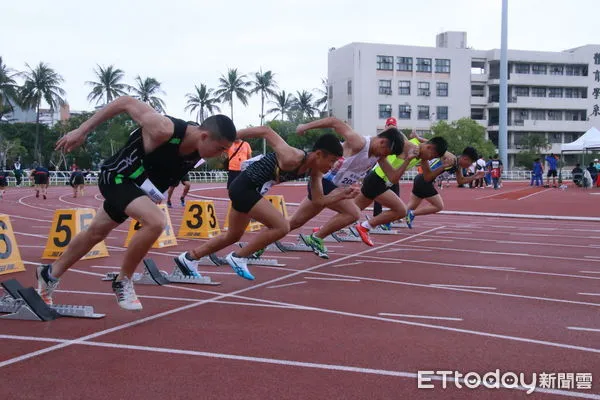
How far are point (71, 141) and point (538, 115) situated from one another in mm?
Answer: 67777

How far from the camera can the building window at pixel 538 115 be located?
6550cm

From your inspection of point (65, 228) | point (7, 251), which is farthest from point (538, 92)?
point (7, 251)

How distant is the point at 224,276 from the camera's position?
720cm

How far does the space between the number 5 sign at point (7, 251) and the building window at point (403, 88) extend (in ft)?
188

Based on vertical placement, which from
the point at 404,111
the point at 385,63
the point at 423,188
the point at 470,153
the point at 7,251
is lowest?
the point at 7,251

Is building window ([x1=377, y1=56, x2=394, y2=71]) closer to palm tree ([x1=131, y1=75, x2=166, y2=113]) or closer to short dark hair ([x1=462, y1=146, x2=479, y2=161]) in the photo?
palm tree ([x1=131, y1=75, x2=166, y2=113])

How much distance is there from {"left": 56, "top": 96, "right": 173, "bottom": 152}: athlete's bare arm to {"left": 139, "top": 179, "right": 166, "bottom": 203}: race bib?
1.16ft

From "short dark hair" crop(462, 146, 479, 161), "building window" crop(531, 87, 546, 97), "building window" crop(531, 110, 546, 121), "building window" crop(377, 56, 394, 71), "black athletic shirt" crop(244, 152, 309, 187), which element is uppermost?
"building window" crop(377, 56, 394, 71)

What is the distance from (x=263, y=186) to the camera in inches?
260

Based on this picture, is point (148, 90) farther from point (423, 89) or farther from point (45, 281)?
point (45, 281)

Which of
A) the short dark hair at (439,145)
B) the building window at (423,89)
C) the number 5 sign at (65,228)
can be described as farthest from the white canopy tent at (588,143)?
the building window at (423,89)

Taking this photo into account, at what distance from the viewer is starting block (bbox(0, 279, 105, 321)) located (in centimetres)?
488

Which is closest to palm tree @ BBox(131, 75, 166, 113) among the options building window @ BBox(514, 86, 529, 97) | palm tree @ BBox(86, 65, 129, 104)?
palm tree @ BBox(86, 65, 129, 104)

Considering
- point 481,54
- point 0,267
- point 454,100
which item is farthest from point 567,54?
point 0,267
